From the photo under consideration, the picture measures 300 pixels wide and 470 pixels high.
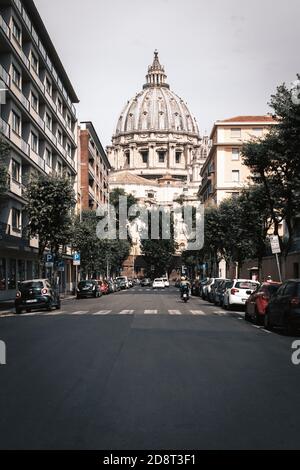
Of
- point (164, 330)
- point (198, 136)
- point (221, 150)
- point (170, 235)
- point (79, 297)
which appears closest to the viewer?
point (164, 330)

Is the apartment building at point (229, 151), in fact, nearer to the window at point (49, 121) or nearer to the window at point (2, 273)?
the window at point (49, 121)

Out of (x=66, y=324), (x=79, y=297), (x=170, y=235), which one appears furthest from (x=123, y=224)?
(x=66, y=324)

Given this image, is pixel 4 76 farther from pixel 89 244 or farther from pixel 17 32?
pixel 89 244

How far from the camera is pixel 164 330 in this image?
59.6 feet

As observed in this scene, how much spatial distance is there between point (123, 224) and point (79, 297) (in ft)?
172

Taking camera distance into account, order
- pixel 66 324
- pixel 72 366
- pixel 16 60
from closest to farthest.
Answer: pixel 72 366
pixel 66 324
pixel 16 60

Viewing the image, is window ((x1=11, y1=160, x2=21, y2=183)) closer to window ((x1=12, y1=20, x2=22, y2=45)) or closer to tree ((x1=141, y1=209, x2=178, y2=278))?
window ((x1=12, y1=20, x2=22, y2=45))

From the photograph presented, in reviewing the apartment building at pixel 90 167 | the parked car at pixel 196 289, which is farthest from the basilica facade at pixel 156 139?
the parked car at pixel 196 289

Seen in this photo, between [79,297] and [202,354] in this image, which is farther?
[79,297]

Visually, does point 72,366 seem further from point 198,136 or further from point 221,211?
point 198,136

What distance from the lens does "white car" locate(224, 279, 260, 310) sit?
98.6 feet

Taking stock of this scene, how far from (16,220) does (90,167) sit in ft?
111

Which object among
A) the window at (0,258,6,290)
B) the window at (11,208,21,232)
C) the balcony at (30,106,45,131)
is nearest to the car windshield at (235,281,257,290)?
the window at (0,258,6,290)

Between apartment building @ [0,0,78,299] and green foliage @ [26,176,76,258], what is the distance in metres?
1.24
